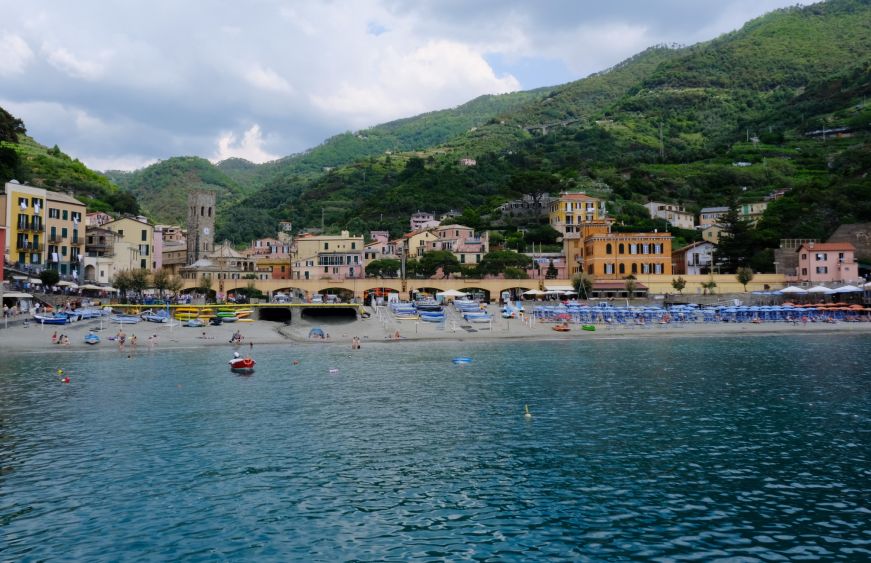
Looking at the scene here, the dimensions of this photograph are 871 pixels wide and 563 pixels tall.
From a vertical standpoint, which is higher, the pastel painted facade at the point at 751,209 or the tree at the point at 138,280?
the pastel painted facade at the point at 751,209

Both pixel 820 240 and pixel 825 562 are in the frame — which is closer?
pixel 825 562

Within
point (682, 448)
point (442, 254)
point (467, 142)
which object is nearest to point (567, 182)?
point (442, 254)

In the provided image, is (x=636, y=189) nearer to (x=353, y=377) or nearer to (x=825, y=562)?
(x=353, y=377)

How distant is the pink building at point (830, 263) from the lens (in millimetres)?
71500

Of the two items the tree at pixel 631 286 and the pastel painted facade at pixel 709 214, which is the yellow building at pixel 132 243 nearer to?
the tree at pixel 631 286

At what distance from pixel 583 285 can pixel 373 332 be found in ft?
88.5

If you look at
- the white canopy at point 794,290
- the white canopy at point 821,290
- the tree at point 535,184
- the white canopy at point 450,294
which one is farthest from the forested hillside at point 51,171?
the white canopy at point 821,290

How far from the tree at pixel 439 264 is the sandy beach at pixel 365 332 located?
17.2 m

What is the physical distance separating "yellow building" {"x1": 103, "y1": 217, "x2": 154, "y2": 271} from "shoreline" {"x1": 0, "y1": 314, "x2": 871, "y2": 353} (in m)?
23.6

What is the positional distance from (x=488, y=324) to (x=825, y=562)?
47569 mm

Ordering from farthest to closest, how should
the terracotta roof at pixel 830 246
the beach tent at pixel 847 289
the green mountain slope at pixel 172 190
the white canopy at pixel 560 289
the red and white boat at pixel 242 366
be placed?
the green mountain slope at pixel 172 190, the terracotta roof at pixel 830 246, the white canopy at pixel 560 289, the beach tent at pixel 847 289, the red and white boat at pixel 242 366

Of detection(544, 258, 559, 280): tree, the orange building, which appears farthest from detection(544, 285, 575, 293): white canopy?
the orange building

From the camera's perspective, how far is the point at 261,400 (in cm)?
2861

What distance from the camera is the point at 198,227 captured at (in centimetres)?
10562
